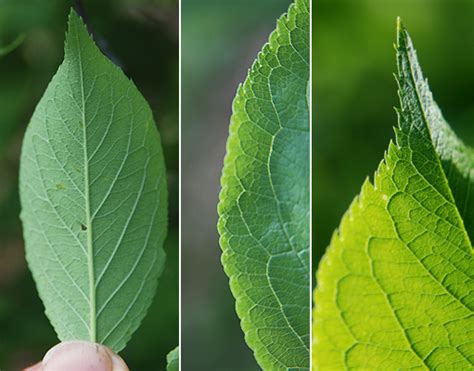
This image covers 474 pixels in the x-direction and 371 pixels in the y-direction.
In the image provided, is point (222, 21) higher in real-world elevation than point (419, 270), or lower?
higher

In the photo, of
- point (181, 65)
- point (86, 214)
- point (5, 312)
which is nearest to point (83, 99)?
point (86, 214)

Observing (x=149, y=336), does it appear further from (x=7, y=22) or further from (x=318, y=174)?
(x=7, y=22)

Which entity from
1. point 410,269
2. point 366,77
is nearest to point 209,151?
point 366,77

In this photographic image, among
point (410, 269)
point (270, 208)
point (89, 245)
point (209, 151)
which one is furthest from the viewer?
point (209, 151)

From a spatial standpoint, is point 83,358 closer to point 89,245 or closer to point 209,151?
point 89,245

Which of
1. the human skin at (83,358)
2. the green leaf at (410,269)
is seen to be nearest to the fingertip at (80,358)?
the human skin at (83,358)

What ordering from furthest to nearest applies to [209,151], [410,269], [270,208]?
[209,151]
[270,208]
[410,269]

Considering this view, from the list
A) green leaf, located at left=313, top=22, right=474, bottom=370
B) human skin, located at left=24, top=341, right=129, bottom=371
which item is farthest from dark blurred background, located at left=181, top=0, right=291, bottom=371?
green leaf, located at left=313, top=22, right=474, bottom=370
